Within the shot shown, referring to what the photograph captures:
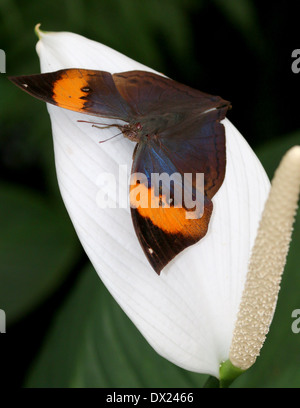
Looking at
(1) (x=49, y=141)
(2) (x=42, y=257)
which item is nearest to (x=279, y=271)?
(2) (x=42, y=257)

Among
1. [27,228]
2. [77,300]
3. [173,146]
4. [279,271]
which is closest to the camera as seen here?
[279,271]

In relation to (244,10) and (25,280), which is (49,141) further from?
(244,10)

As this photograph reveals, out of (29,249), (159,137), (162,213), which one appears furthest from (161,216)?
(29,249)

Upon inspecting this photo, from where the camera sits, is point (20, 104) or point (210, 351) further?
point (20, 104)

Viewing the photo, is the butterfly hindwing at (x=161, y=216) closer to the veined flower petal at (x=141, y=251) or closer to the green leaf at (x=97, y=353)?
the veined flower petal at (x=141, y=251)

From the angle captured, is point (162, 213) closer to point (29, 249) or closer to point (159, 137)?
point (159, 137)

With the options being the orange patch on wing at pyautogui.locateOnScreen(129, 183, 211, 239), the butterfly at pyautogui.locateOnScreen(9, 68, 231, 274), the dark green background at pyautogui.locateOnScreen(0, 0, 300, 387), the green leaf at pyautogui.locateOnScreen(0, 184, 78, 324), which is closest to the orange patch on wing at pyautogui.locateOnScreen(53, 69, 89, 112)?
the butterfly at pyautogui.locateOnScreen(9, 68, 231, 274)

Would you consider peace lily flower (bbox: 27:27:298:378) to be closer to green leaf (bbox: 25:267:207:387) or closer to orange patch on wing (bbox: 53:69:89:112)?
orange patch on wing (bbox: 53:69:89:112)
